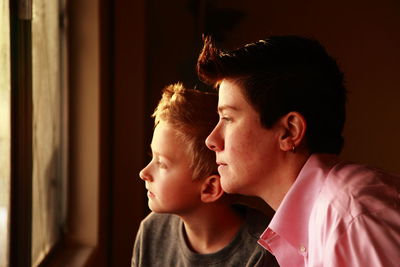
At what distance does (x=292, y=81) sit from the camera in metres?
1.14

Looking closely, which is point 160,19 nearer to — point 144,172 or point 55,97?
point 55,97

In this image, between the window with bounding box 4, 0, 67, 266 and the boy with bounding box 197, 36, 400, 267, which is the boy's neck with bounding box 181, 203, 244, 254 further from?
the window with bounding box 4, 0, 67, 266

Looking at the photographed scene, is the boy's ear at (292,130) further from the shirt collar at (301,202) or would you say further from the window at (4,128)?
the window at (4,128)

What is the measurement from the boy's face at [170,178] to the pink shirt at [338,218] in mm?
255

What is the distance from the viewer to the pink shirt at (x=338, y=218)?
0.87 m

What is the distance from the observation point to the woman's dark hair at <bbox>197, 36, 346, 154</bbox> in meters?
1.14

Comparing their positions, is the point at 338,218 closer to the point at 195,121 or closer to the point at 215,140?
the point at 215,140

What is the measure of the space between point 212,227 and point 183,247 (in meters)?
0.10

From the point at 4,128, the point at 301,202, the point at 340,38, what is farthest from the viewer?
the point at 340,38

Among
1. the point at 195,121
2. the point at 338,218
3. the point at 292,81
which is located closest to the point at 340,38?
the point at 195,121

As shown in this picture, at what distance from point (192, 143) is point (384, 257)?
638 mm

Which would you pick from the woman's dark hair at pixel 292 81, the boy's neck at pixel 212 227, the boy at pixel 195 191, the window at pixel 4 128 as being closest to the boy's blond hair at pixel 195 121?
the boy at pixel 195 191

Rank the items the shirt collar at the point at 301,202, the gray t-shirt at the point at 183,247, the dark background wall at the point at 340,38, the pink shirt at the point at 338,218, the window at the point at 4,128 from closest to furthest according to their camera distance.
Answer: the pink shirt at the point at 338,218
the shirt collar at the point at 301,202
the gray t-shirt at the point at 183,247
the window at the point at 4,128
the dark background wall at the point at 340,38

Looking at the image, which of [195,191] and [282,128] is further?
[195,191]
